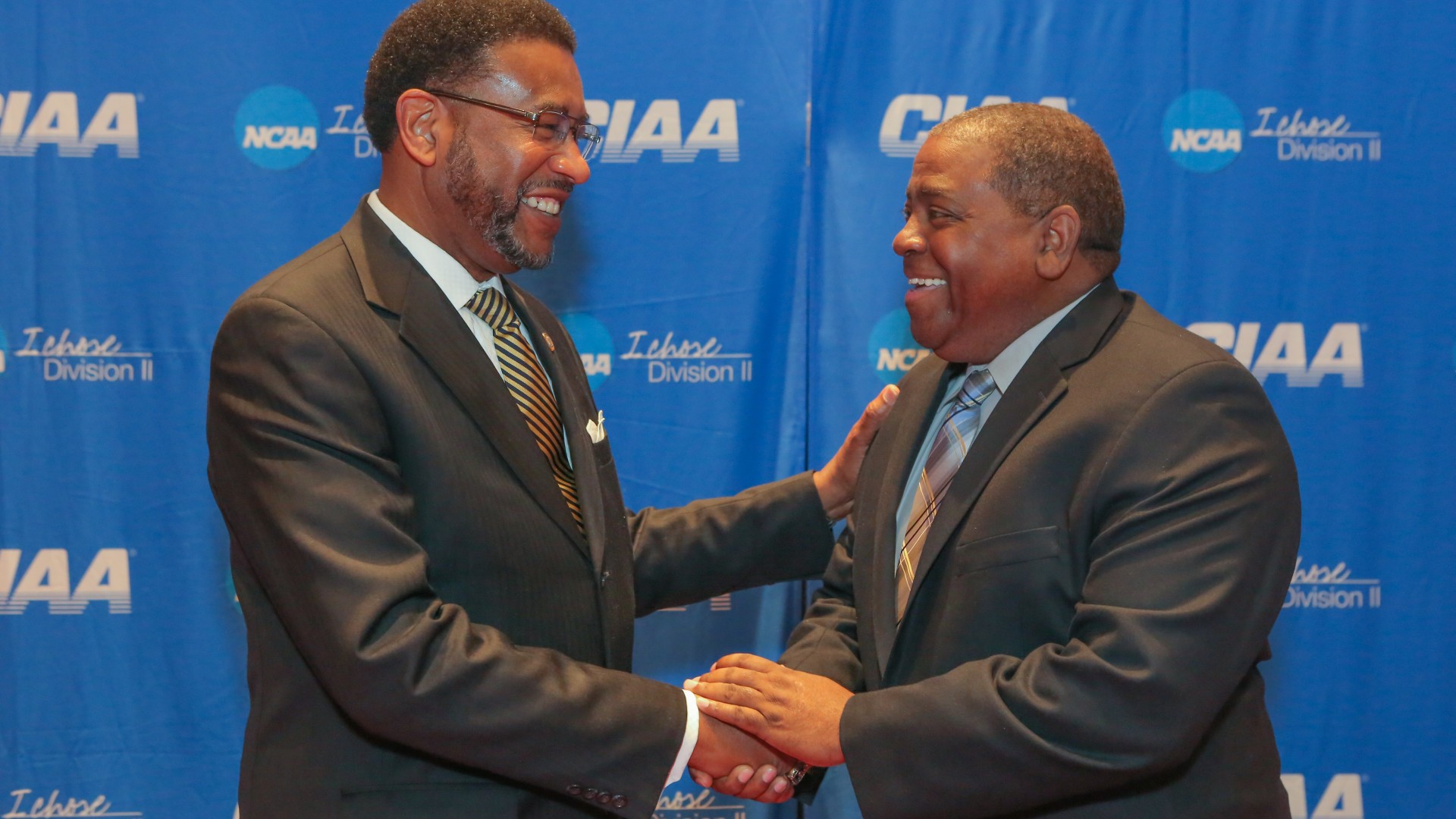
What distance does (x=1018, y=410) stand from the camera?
7.33ft

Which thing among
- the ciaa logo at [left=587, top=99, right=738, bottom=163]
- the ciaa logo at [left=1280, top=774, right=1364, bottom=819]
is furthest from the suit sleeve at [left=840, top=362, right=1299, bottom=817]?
the ciaa logo at [left=1280, top=774, right=1364, bottom=819]

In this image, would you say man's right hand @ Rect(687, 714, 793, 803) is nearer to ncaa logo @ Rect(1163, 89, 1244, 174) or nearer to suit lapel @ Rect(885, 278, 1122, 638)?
suit lapel @ Rect(885, 278, 1122, 638)

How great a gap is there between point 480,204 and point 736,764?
127 cm

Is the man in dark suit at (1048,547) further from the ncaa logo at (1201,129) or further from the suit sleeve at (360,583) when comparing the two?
the ncaa logo at (1201,129)

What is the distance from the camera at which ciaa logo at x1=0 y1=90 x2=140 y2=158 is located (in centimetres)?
362

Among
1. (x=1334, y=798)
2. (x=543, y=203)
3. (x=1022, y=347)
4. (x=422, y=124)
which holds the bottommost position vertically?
(x=1334, y=798)

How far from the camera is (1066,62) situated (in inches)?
147

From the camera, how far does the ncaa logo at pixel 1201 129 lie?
3.75m

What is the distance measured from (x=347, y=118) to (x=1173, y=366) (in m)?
2.70

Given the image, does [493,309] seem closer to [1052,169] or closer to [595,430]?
[595,430]

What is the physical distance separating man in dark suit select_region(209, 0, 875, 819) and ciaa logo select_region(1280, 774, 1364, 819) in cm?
232

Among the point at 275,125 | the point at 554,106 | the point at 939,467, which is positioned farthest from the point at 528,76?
the point at 275,125

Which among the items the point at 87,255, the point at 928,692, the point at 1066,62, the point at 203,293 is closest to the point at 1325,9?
the point at 1066,62

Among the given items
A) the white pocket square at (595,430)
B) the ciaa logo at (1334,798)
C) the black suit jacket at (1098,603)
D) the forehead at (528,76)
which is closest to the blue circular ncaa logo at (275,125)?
the forehead at (528,76)
